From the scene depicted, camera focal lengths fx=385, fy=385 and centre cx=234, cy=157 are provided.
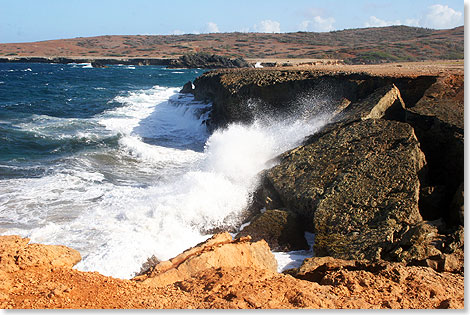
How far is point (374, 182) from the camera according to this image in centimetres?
610

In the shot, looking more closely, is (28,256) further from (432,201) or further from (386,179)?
(432,201)

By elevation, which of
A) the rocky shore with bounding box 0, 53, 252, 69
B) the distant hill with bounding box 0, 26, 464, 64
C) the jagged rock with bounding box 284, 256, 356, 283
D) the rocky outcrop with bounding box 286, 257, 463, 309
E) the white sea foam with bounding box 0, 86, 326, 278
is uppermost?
the distant hill with bounding box 0, 26, 464, 64

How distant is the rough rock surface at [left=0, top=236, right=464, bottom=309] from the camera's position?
304cm

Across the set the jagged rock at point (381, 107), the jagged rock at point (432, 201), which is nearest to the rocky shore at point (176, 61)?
the jagged rock at point (381, 107)

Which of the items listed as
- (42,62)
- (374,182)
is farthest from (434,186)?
(42,62)

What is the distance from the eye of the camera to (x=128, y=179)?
10.2 m

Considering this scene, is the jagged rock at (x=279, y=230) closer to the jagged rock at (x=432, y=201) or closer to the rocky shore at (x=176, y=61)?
the jagged rock at (x=432, y=201)

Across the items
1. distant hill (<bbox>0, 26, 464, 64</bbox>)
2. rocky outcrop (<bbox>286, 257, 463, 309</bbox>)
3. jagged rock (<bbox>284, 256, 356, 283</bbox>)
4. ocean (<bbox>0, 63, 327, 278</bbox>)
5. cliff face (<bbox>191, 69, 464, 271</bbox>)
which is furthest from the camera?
distant hill (<bbox>0, 26, 464, 64</bbox>)

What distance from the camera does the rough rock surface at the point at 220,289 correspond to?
3037mm

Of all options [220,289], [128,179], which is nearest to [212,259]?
[220,289]

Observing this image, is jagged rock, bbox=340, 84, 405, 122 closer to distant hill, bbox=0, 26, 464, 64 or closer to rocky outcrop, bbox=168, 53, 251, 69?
rocky outcrop, bbox=168, 53, 251, 69

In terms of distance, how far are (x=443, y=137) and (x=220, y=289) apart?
570 cm

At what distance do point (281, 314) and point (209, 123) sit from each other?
1389 centimetres

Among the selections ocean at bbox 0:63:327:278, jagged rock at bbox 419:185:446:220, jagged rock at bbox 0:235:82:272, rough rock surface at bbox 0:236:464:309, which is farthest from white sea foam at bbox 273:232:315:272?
jagged rock at bbox 0:235:82:272
